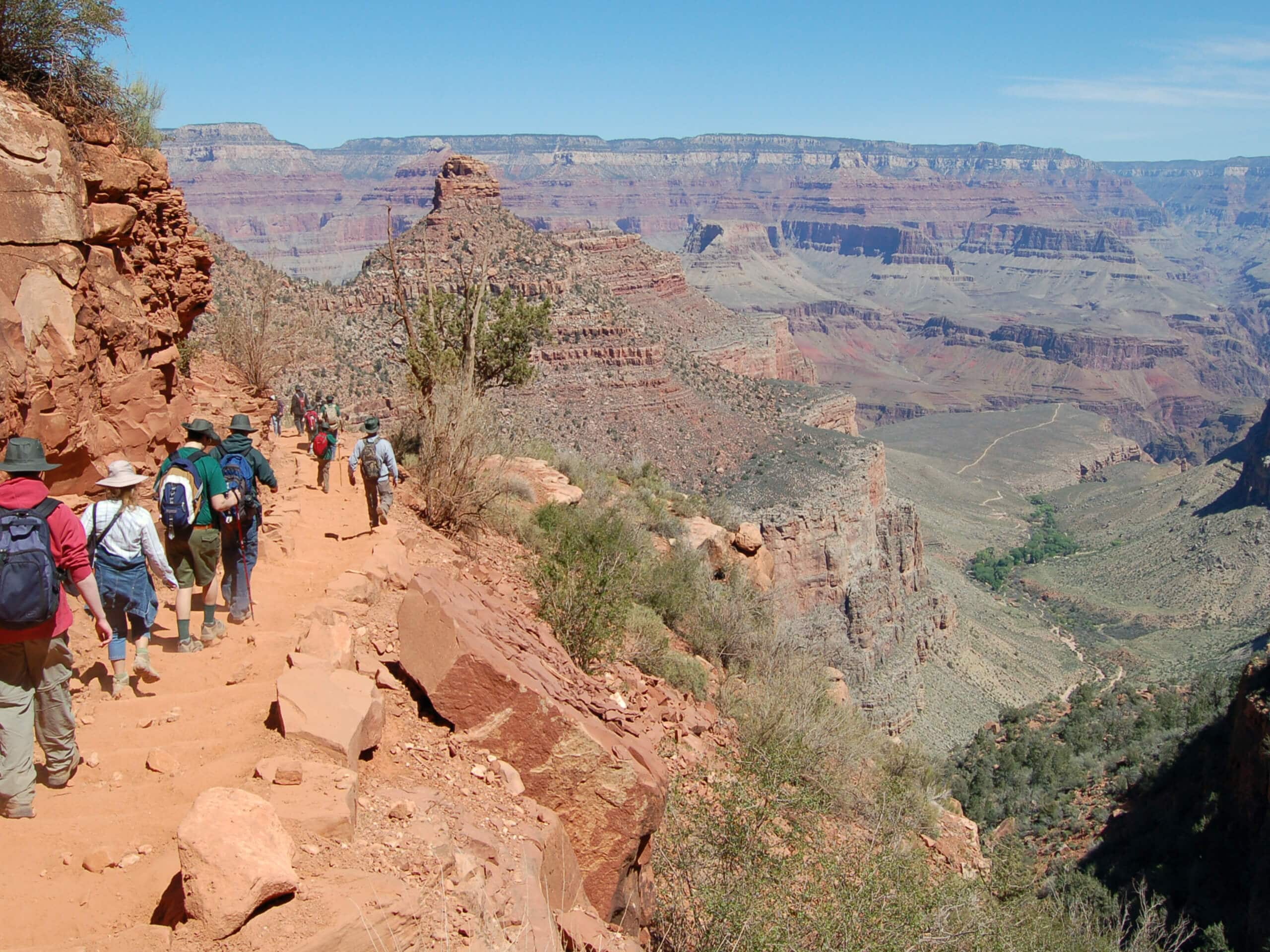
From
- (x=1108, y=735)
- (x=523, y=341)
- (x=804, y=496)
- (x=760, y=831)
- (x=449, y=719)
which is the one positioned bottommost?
(x=1108, y=735)

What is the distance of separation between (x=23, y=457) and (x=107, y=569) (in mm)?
1080

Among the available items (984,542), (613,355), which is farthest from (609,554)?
(984,542)

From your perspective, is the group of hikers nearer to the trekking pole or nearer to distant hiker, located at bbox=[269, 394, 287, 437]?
the trekking pole

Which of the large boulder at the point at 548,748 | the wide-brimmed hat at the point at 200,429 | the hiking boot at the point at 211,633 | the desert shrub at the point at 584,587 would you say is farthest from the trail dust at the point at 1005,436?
the large boulder at the point at 548,748

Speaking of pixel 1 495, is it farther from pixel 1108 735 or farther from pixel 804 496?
pixel 804 496

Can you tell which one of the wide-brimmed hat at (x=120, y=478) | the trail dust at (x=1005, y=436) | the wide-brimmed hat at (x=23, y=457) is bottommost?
the trail dust at (x=1005, y=436)

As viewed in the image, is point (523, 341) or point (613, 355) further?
point (613, 355)

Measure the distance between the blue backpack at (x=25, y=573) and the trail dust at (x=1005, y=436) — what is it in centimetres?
8294

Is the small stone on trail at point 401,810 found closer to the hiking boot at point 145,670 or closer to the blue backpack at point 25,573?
the blue backpack at point 25,573

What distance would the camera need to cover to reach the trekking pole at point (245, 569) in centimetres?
791

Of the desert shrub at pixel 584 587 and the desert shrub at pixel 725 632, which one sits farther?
the desert shrub at pixel 725 632

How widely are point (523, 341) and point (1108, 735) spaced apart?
668 inches

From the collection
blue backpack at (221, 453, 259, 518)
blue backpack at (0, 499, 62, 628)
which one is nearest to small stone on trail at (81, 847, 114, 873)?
blue backpack at (0, 499, 62, 628)

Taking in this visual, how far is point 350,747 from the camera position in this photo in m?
5.18
